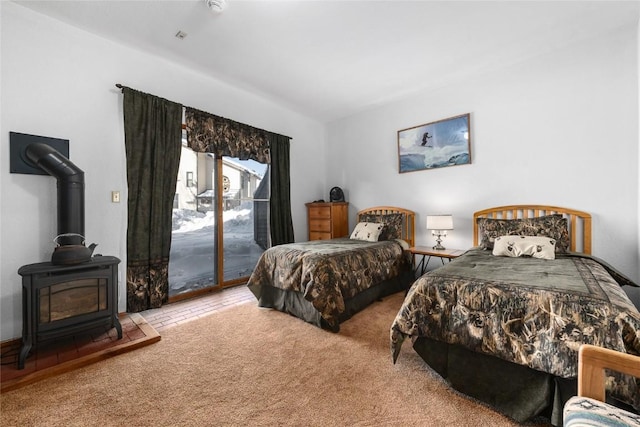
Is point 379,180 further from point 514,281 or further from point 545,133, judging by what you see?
point 514,281

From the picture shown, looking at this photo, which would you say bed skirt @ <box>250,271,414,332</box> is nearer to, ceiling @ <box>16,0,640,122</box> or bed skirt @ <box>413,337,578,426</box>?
bed skirt @ <box>413,337,578,426</box>

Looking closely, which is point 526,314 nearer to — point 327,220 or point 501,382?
point 501,382

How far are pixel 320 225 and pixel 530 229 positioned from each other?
9.10 ft

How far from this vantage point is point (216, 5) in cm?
216

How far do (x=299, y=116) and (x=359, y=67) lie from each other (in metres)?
1.71

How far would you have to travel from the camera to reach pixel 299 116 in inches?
184

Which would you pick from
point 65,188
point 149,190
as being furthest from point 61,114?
point 149,190

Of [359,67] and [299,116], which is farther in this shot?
[299,116]

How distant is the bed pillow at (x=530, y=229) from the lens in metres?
2.61

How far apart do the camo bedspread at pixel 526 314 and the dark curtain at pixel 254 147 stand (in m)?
2.77

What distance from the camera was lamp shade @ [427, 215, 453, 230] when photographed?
10.7 ft

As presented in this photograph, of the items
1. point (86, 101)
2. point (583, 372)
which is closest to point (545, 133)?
point (583, 372)

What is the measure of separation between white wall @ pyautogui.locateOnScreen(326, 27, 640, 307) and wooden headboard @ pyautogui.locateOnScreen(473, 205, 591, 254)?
2.9 inches

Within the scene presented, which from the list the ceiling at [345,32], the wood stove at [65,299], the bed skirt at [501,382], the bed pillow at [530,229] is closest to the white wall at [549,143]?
the ceiling at [345,32]
